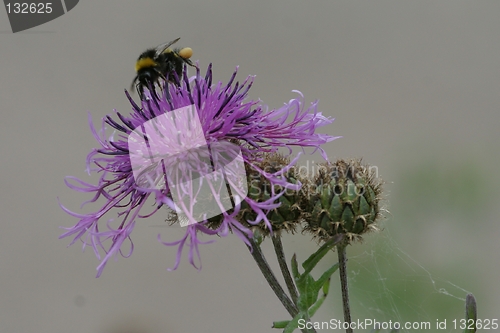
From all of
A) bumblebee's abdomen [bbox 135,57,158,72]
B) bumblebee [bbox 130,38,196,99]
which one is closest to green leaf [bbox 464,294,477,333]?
bumblebee [bbox 130,38,196,99]

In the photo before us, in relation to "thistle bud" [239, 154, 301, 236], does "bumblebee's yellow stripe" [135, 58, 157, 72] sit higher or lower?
higher

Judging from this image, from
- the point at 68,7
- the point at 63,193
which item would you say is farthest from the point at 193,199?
the point at 68,7

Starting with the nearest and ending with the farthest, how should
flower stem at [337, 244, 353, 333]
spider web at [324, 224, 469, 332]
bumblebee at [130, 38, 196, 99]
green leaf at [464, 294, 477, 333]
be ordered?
green leaf at [464, 294, 477, 333] → flower stem at [337, 244, 353, 333] → bumblebee at [130, 38, 196, 99] → spider web at [324, 224, 469, 332]

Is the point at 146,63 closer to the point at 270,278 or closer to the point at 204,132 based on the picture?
the point at 204,132

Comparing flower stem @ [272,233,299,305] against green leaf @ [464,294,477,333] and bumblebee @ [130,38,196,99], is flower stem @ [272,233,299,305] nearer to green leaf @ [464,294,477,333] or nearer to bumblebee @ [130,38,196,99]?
green leaf @ [464,294,477,333]

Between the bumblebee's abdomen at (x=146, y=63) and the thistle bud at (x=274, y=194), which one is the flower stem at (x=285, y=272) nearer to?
the thistle bud at (x=274, y=194)

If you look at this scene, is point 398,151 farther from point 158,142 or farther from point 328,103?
point 158,142
